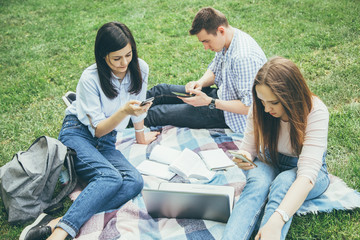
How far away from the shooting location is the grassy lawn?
354 cm

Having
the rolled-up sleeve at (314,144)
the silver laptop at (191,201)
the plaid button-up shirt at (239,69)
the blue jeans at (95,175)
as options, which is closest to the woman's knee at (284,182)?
the rolled-up sleeve at (314,144)

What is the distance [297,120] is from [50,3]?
961 cm

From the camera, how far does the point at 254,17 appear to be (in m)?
7.18

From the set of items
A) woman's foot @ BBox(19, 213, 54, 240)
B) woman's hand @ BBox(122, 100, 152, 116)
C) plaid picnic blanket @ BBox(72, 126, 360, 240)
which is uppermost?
woman's hand @ BBox(122, 100, 152, 116)

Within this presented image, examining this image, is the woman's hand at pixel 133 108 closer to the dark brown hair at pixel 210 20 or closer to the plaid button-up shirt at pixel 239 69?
the plaid button-up shirt at pixel 239 69

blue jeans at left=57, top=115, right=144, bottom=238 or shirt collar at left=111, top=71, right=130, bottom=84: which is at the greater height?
shirt collar at left=111, top=71, right=130, bottom=84

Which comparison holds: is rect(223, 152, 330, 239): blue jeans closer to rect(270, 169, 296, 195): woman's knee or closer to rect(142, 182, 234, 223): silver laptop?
rect(270, 169, 296, 195): woman's knee

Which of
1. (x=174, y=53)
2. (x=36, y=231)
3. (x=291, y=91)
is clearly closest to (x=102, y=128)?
(x=36, y=231)

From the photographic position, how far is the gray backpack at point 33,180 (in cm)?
288

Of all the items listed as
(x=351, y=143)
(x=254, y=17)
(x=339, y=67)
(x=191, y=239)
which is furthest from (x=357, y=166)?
(x=254, y=17)

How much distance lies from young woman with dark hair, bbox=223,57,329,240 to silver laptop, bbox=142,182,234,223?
15 cm

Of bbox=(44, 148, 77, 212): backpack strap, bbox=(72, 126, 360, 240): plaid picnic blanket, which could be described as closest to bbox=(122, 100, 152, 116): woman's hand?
bbox=(44, 148, 77, 212): backpack strap

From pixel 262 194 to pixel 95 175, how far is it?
5.15 ft

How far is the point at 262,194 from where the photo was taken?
254cm
